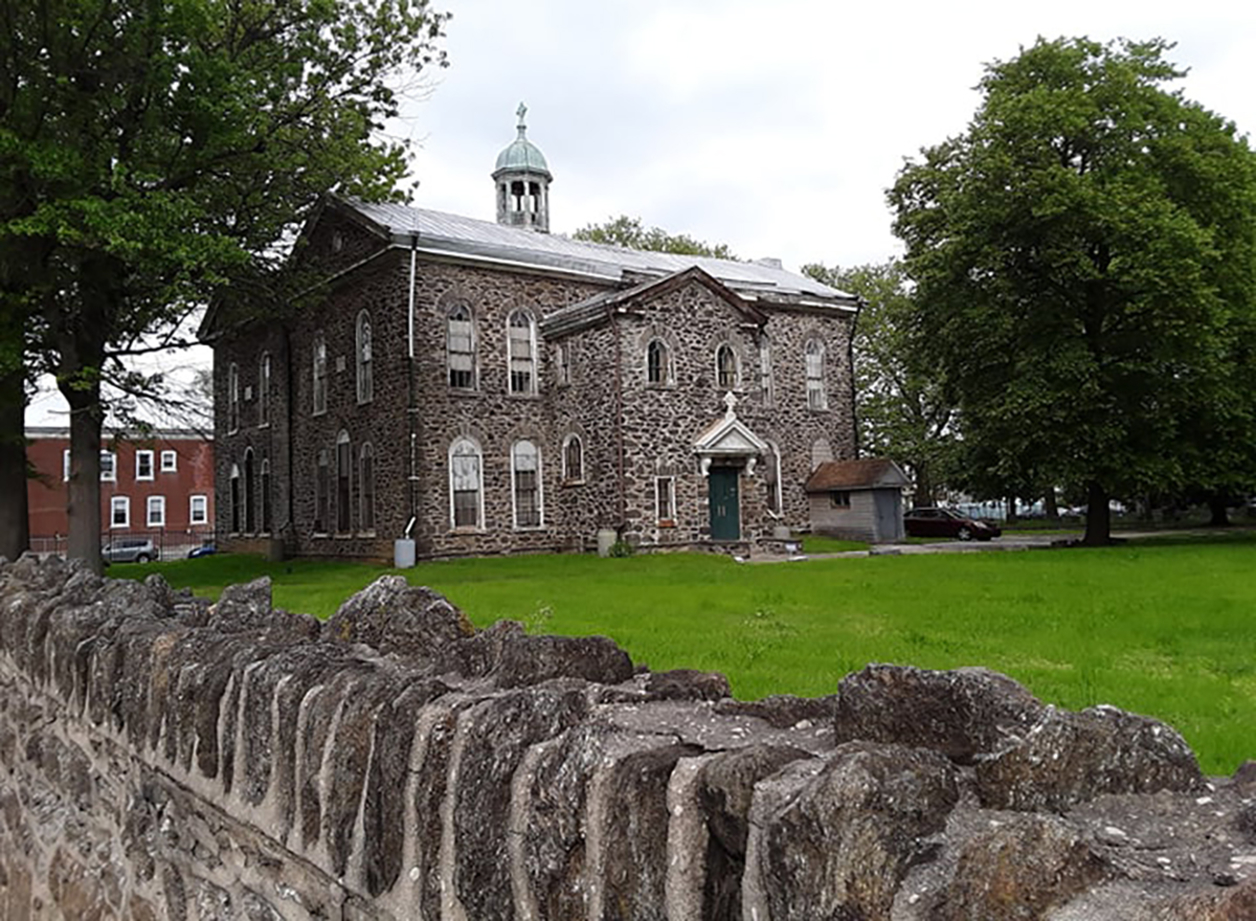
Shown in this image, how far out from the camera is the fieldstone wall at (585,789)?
1448mm

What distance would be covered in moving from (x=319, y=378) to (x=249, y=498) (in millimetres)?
7546

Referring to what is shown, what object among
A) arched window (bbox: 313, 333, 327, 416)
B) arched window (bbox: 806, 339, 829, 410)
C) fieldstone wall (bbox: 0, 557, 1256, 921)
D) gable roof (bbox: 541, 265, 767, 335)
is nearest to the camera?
fieldstone wall (bbox: 0, 557, 1256, 921)

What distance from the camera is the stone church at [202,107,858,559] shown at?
1009 inches

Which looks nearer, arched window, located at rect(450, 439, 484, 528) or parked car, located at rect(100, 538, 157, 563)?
arched window, located at rect(450, 439, 484, 528)

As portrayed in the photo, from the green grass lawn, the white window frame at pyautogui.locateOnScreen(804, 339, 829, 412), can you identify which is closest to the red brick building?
the white window frame at pyautogui.locateOnScreen(804, 339, 829, 412)

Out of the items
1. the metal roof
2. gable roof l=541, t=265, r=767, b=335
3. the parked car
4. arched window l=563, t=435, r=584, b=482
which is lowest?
the parked car

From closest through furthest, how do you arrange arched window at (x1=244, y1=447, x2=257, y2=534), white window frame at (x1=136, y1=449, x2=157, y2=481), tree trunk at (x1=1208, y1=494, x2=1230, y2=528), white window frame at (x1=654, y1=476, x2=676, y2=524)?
white window frame at (x1=654, y1=476, x2=676, y2=524) < arched window at (x1=244, y1=447, x2=257, y2=534) < tree trunk at (x1=1208, y1=494, x2=1230, y2=528) < white window frame at (x1=136, y1=449, x2=157, y2=481)

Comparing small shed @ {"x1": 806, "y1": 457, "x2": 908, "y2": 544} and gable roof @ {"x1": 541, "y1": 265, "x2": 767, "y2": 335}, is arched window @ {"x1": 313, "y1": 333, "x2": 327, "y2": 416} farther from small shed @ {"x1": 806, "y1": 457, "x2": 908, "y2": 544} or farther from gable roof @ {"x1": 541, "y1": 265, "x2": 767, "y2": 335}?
small shed @ {"x1": 806, "y1": 457, "x2": 908, "y2": 544}

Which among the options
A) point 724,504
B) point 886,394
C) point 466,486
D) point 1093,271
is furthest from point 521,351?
point 886,394

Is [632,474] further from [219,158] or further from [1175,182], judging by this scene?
[1175,182]

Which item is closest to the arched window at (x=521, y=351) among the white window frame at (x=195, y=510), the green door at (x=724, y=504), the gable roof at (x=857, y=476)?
the green door at (x=724, y=504)

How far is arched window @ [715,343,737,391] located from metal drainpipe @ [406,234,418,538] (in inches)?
355

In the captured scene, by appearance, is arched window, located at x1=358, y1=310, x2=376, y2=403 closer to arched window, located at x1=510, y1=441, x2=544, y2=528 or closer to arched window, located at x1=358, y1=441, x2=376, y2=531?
arched window, located at x1=358, y1=441, x2=376, y2=531

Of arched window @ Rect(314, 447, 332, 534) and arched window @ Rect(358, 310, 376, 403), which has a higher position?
arched window @ Rect(358, 310, 376, 403)
